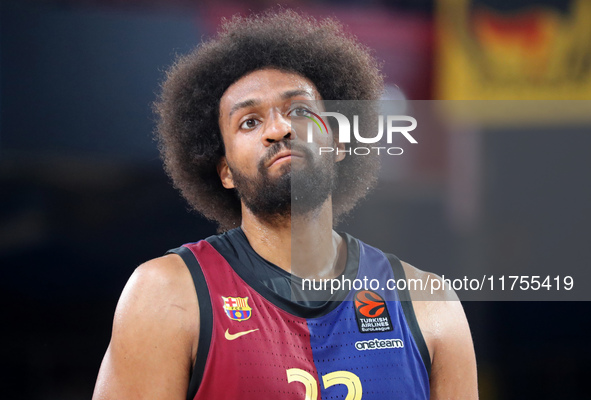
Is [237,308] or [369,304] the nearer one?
[237,308]

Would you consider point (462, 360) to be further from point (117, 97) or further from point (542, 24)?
point (542, 24)

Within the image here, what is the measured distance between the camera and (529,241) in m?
3.35

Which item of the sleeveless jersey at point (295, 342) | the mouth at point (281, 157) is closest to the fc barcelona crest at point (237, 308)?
the sleeveless jersey at point (295, 342)

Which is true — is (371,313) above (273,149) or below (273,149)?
below

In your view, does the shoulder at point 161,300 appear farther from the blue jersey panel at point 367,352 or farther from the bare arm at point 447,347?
the bare arm at point 447,347

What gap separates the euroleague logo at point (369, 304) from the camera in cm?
257

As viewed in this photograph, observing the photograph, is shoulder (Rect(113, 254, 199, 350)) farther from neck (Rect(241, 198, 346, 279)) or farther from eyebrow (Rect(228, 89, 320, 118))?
eyebrow (Rect(228, 89, 320, 118))

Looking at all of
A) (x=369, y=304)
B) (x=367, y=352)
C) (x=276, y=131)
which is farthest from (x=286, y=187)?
(x=367, y=352)

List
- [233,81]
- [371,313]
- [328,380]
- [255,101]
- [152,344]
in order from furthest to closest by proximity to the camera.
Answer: [233,81] → [255,101] → [371,313] → [328,380] → [152,344]

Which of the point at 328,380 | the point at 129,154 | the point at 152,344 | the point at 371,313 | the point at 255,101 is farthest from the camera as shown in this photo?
the point at 129,154

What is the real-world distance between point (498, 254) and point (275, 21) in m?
1.60

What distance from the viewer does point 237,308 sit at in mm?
2373

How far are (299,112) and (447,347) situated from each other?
1.10 metres

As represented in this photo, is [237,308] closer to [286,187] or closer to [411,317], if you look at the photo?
[286,187]
